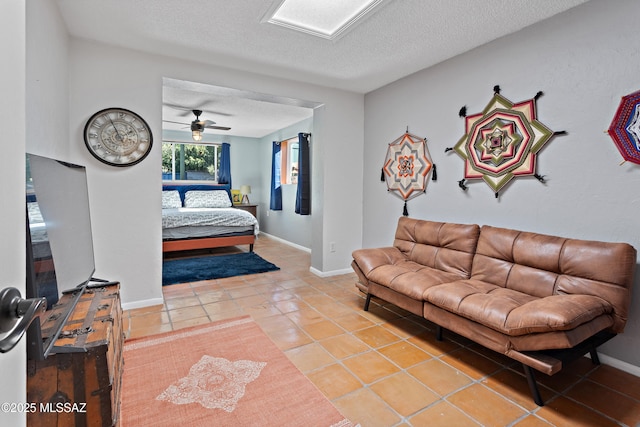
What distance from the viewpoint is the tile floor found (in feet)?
5.57

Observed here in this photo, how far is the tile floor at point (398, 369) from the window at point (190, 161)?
4560 mm

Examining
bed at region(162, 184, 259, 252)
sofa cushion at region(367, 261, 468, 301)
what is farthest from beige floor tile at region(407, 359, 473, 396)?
bed at region(162, 184, 259, 252)

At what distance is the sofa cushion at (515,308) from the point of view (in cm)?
169

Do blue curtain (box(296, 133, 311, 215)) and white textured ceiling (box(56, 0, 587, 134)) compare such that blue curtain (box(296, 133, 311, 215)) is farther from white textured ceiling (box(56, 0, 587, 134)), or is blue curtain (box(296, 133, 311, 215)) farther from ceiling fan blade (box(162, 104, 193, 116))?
white textured ceiling (box(56, 0, 587, 134))

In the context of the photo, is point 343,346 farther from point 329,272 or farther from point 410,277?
point 329,272

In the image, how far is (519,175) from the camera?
2619 millimetres

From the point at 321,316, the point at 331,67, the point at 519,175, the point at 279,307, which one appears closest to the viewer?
the point at 519,175

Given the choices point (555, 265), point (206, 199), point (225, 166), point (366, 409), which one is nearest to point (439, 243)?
point (555, 265)

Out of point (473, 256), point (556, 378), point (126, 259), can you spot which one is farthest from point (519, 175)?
point (126, 259)

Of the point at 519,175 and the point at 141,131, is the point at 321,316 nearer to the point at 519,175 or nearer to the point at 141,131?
the point at 519,175

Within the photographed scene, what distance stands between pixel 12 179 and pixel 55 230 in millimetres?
896

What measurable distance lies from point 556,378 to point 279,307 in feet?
7.24

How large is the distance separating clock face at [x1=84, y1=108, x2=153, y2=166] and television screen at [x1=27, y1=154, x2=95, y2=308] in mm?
1258

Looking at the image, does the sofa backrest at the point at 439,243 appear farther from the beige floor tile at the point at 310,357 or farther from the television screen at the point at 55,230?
the television screen at the point at 55,230
